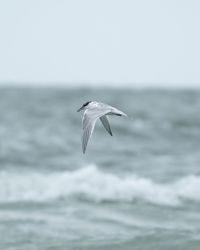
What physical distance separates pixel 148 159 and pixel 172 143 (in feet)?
11.6

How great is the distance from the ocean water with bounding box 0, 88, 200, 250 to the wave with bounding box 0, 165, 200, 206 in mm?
22

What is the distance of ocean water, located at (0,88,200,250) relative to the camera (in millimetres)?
12609

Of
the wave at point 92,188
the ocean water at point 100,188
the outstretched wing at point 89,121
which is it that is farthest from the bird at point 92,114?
the wave at point 92,188

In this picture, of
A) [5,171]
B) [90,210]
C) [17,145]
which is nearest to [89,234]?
[90,210]

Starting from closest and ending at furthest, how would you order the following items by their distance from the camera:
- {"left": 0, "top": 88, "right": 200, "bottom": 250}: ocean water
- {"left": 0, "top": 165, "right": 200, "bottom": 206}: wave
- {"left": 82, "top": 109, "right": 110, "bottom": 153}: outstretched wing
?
{"left": 82, "top": 109, "right": 110, "bottom": 153}: outstretched wing < {"left": 0, "top": 88, "right": 200, "bottom": 250}: ocean water < {"left": 0, "top": 165, "right": 200, "bottom": 206}: wave

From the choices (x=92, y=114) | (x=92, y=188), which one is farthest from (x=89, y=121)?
(x=92, y=188)

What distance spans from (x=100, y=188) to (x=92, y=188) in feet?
0.59

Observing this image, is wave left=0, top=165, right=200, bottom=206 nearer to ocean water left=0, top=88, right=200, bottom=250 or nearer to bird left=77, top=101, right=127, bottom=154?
ocean water left=0, top=88, right=200, bottom=250

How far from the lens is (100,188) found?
16.5 m

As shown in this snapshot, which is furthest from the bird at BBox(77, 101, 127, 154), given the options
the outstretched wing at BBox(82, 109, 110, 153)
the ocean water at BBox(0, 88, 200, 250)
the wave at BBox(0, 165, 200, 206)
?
the wave at BBox(0, 165, 200, 206)

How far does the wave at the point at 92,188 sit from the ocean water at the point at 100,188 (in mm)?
22

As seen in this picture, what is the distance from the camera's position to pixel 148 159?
20.5m

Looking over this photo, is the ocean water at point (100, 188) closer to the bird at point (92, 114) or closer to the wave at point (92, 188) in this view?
the wave at point (92, 188)

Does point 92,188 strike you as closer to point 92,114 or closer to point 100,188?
point 100,188
